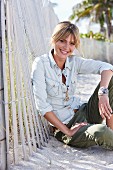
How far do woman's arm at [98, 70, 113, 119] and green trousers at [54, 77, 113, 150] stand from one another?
0.08 metres

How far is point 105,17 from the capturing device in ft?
82.1

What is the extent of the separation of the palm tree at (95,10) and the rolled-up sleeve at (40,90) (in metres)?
21.0

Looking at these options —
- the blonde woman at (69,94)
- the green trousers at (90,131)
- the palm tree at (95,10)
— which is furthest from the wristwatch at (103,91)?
the palm tree at (95,10)

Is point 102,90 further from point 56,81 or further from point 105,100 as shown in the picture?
point 56,81

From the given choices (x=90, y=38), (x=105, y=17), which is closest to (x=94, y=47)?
(x=90, y=38)

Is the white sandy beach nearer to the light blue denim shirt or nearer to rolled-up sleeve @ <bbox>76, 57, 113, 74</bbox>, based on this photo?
the light blue denim shirt

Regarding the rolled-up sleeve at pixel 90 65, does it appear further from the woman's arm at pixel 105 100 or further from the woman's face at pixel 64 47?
the woman's face at pixel 64 47

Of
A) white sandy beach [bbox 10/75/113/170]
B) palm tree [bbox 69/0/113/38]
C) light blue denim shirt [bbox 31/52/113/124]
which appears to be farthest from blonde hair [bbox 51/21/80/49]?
palm tree [bbox 69/0/113/38]

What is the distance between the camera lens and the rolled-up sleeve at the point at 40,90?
304cm

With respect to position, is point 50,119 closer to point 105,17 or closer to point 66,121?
point 66,121

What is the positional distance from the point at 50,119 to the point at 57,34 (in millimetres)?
649

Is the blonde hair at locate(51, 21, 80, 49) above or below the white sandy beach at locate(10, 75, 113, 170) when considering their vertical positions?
above

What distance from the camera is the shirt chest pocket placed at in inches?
126

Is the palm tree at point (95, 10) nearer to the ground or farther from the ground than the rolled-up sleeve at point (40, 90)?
farther from the ground
